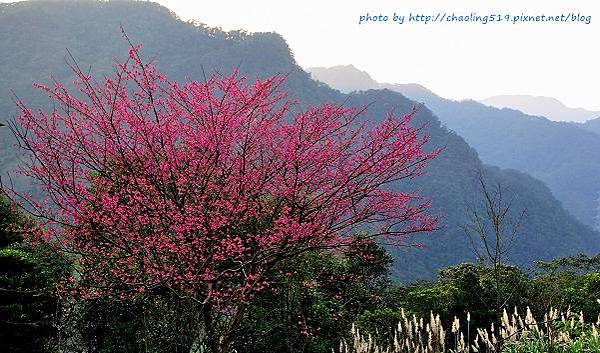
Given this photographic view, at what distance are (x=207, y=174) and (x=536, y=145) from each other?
16056cm

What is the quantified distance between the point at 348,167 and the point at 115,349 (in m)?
5.54

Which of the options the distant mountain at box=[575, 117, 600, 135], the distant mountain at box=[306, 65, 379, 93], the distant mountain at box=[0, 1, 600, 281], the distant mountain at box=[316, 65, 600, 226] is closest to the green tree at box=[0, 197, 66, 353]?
the distant mountain at box=[0, 1, 600, 281]

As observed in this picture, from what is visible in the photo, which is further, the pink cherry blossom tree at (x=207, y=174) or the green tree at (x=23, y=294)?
the green tree at (x=23, y=294)

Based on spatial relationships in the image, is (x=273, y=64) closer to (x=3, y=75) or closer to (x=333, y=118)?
(x=3, y=75)

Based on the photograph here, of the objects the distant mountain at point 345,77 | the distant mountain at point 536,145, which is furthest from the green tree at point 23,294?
the distant mountain at point 345,77

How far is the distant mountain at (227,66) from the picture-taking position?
2736 inches

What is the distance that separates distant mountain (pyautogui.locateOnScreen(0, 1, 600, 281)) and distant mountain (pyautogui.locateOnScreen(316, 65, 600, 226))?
47.4 meters

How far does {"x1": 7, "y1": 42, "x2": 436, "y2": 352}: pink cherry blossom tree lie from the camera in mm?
5426

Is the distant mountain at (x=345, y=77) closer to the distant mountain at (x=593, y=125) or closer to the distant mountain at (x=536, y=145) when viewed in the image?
the distant mountain at (x=536, y=145)

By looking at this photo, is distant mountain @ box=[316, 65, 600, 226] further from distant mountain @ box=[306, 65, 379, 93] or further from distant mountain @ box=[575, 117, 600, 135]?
distant mountain @ box=[306, 65, 379, 93]

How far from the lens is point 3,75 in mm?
71875

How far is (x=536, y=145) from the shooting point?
152m

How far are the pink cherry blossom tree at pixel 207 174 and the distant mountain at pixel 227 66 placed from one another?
55877mm

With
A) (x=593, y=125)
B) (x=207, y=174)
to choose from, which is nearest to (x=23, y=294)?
(x=207, y=174)
